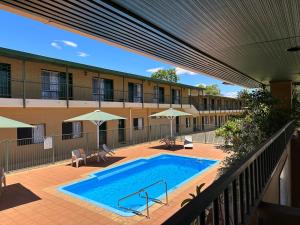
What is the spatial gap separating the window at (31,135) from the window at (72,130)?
5.64 feet

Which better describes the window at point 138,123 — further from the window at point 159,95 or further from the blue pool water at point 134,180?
the blue pool water at point 134,180

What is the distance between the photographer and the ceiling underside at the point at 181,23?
3.62 metres

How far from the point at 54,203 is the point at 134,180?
4.86 meters

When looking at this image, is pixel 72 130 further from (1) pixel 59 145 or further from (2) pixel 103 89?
(2) pixel 103 89

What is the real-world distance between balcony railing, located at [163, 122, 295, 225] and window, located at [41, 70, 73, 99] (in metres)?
15.5

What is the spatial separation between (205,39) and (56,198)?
7.47m

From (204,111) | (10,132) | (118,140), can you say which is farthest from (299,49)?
(204,111)

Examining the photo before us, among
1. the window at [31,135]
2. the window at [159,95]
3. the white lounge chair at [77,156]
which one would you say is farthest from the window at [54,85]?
the window at [159,95]

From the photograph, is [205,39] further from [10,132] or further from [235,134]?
Answer: [10,132]

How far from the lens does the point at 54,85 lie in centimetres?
1778

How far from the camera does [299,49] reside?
6379 millimetres

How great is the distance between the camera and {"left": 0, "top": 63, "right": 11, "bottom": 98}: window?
14682 millimetres

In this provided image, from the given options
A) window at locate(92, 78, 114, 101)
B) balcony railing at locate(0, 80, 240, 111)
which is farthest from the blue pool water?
window at locate(92, 78, 114, 101)

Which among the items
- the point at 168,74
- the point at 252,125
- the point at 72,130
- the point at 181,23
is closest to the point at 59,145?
the point at 72,130
